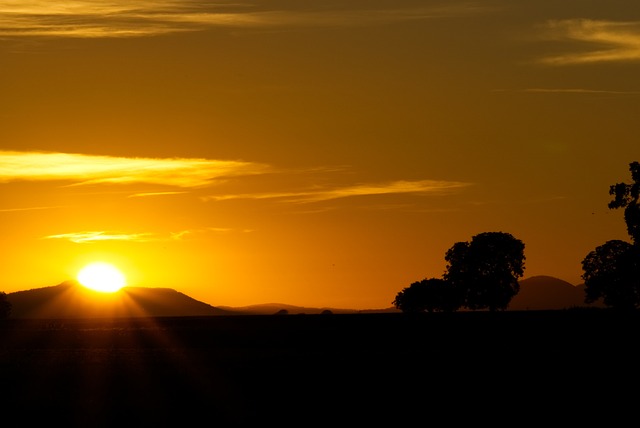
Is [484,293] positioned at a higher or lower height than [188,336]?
higher

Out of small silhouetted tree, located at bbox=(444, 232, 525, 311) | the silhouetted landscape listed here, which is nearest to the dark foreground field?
the silhouetted landscape

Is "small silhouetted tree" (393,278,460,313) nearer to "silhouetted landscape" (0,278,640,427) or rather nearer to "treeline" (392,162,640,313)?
"treeline" (392,162,640,313)

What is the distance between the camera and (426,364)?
208 feet

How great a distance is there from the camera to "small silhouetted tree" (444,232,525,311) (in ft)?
569

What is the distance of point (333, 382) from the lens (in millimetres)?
55531

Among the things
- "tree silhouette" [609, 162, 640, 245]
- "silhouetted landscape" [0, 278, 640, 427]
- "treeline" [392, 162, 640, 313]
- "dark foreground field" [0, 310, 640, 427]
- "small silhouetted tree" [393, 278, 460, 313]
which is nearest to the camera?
"dark foreground field" [0, 310, 640, 427]

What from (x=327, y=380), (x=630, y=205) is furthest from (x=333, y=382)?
(x=630, y=205)

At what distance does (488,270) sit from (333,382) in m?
121

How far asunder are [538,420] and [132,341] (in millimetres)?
53914

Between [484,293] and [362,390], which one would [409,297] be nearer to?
[484,293]

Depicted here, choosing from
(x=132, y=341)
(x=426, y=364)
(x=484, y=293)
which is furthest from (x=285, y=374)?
(x=484, y=293)

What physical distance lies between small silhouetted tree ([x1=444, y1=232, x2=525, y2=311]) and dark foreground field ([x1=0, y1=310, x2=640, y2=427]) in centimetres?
8429

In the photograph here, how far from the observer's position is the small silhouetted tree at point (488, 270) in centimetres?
17338

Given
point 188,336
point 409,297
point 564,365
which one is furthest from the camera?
point 409,297
